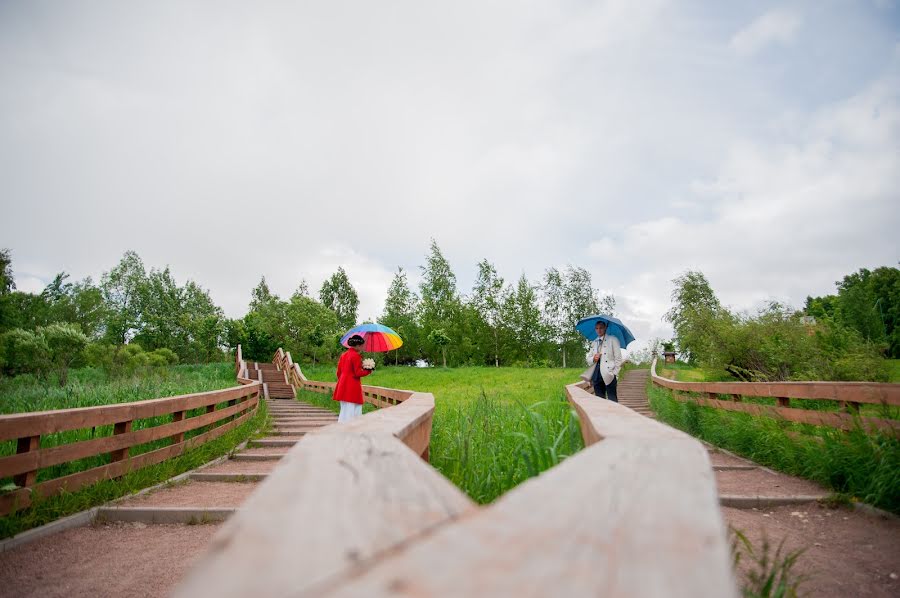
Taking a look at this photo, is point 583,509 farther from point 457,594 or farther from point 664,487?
point 457,594

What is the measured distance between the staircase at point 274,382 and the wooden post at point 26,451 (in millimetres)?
17318

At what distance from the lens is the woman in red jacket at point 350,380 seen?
24.8ft

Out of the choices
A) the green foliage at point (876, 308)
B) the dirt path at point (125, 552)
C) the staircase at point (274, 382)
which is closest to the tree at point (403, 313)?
the staircase at point (274, 382)

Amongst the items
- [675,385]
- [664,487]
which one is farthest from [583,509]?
[675,385]

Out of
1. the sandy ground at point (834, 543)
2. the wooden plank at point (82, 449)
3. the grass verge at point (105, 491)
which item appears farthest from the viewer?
the wooden plank at point (82, 449)

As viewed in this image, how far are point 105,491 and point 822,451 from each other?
257 inches

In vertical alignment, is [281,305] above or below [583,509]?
above

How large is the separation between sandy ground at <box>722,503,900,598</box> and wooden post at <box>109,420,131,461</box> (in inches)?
212

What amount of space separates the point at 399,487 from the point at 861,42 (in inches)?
504

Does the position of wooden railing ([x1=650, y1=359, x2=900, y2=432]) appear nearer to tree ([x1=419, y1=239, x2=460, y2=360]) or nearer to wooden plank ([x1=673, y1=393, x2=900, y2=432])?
wooden plank ([x1=673, y1=393, x2=900, y2=432])

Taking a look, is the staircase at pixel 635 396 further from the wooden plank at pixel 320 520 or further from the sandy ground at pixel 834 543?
the wooden plank at pixel 320 520

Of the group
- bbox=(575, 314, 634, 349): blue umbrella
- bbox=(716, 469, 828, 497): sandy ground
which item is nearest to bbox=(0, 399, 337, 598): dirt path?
bbox=(716, 469, 828, 497): sandy ground

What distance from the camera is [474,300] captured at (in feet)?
155

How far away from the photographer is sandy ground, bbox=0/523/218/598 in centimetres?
259
